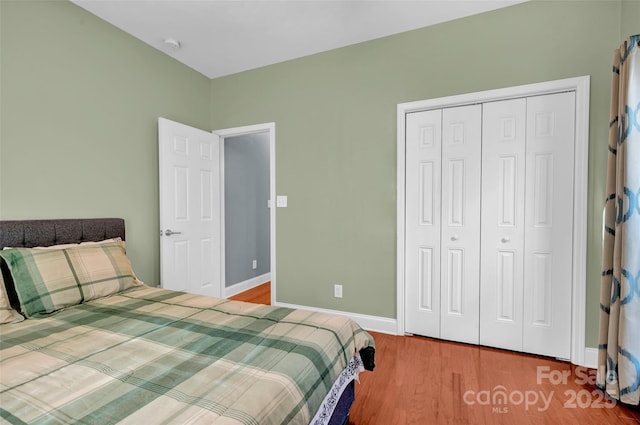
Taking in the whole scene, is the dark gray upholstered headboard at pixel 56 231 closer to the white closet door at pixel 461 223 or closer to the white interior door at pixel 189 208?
the white interior door at pixel 189 208

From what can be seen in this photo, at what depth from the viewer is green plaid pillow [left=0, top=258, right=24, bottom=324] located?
1507 millimetres

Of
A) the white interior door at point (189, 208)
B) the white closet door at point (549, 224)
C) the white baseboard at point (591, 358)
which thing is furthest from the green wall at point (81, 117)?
the white baseboard at point (591, 358)

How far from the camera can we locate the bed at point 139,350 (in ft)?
2.85

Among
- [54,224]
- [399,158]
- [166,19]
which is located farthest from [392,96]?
[54,224]

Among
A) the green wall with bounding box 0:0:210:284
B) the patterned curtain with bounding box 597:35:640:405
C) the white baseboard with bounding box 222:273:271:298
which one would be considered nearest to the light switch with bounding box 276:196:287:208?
the green wall with bounding box 0:0:210:284

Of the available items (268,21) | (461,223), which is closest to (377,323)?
(461,223)

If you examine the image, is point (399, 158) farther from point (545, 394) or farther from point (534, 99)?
point (545, 394)

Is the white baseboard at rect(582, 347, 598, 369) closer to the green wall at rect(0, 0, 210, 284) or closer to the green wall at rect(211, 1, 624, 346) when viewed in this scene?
the green wall at rect(211, 1, 624, 346)

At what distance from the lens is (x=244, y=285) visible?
13.3 feet

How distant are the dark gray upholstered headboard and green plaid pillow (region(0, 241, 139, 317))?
22 cm

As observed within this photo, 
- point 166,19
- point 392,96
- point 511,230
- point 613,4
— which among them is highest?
point 166,19

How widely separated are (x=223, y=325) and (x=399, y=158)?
1942 mm

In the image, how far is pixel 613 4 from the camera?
6.48 feet

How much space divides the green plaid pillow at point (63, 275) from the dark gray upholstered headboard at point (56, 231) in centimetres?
22
